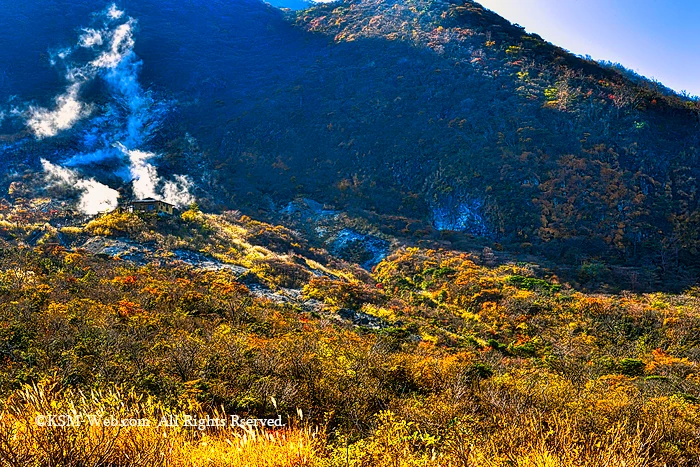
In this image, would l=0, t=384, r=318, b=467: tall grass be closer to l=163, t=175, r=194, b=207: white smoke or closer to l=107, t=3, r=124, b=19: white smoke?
l=163, t=175, r=194, b=207: white smoke

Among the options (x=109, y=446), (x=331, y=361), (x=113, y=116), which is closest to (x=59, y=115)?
(x=113, y=116)

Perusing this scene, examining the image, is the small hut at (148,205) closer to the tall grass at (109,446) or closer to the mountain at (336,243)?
the mountain at (336,243)

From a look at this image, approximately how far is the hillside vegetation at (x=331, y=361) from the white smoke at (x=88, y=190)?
8916 mm

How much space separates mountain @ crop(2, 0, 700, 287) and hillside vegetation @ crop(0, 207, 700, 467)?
1116 cm

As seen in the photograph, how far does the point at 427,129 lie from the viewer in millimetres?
53344

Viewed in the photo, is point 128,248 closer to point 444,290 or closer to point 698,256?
point 444,290

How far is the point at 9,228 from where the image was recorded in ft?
93.9

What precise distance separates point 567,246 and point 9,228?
43.8m

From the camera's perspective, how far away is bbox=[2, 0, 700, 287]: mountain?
39.0 meters

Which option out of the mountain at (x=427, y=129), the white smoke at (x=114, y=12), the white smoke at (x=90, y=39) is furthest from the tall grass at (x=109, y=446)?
the white smoke at (x=114, y=12)

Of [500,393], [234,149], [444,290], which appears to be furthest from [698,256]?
[234,149]

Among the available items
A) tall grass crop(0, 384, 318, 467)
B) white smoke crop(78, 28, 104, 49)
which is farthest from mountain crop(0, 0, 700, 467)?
white smoke crop(78, 28, 104, 49)

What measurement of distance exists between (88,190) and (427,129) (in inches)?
1570

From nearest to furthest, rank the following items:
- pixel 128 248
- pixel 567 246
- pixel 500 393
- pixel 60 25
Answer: pixel 500 393 < pixel 128 248 < pixel 567 246 < pixel 60 25
